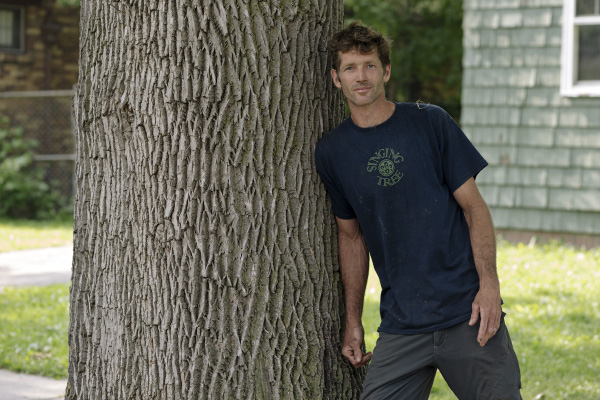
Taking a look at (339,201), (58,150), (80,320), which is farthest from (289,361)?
(58,150)

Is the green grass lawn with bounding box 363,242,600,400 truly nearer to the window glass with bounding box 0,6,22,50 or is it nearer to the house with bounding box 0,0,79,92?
the house with bounding box 0,0,79,92

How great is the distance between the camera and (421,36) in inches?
795

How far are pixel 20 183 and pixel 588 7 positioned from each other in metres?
9.28

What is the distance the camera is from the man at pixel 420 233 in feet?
9.94

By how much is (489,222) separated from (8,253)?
8355mm

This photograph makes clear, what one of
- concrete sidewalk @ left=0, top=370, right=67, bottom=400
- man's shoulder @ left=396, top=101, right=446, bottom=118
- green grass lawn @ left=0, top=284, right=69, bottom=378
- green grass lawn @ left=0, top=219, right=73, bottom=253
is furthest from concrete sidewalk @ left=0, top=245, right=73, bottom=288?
man's shoulder @ left=396, top=101, right=446, bottom=118

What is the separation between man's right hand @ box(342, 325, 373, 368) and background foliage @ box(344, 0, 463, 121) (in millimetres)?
15817

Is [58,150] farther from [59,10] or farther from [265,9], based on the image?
[265,9]

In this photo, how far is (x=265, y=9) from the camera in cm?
311

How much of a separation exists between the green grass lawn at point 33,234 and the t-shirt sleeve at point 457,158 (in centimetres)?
839

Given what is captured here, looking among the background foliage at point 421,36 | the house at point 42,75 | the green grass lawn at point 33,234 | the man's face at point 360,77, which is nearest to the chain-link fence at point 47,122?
the house at point 42,75

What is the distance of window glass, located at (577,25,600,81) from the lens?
9.34 metres

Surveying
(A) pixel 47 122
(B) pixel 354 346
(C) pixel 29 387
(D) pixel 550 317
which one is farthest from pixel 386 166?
(A) pixel 47 122

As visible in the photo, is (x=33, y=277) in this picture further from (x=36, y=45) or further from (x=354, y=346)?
(x=36, y=45)
